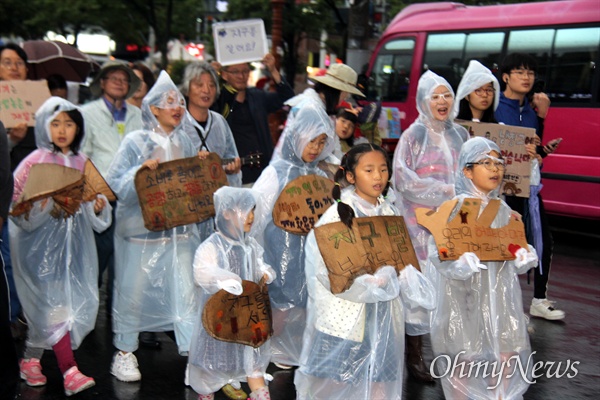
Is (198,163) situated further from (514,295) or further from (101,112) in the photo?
(514,295)

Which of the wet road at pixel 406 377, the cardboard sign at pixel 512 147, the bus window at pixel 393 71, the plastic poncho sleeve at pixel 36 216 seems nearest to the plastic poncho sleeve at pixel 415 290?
the wet road at pixel 406 377

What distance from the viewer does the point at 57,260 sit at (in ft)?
17.6

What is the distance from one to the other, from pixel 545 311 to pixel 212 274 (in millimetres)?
3644

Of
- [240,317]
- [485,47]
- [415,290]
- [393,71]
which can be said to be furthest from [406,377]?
[393,71]

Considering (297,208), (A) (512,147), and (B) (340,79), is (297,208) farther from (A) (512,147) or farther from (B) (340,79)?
(B) (340,79)

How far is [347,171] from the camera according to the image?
451 cm

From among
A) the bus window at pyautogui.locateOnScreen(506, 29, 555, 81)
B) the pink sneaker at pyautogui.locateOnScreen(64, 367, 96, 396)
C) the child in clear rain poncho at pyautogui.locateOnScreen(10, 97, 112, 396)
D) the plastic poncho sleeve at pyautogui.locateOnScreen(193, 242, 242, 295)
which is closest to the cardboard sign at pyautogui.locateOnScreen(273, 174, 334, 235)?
the plastic poncho sleeve at pyautogui.locateOnScreen(193, 242, 242, 295)

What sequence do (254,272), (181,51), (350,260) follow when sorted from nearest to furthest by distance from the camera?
(350,260)
(254,272)
(181,51)

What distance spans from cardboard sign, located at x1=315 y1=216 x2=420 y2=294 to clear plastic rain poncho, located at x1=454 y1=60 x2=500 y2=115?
2033mm

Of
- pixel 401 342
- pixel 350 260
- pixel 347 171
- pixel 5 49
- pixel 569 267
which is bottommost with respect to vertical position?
pixel 569 267

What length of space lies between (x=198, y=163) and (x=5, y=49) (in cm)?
229

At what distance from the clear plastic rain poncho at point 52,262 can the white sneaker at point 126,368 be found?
0.29 metres

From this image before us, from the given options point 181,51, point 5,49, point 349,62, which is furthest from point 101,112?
point 181,51

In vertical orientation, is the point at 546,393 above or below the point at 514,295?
below
